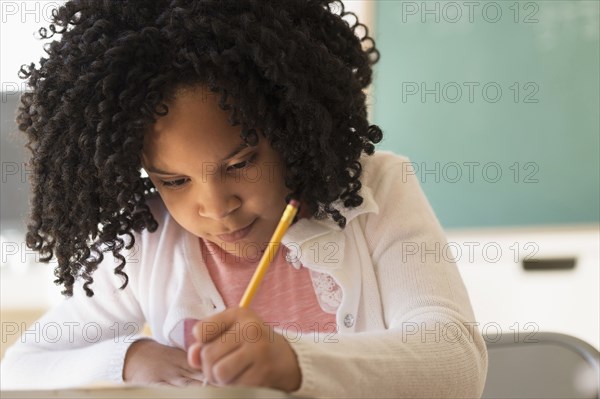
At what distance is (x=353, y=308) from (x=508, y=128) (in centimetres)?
101

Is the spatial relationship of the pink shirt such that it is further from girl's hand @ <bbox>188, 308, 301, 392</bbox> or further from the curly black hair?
girl's hand @ <bbox>188, 308, 301, 392</bbox>

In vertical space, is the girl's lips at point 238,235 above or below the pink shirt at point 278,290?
above

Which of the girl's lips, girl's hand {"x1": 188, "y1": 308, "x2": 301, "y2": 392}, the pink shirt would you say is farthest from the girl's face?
girl's hand {"x1": 188, "y1": 308, "x2": 301, "y2": 392}

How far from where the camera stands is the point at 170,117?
69 centimetres

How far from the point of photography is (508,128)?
5.59 feet

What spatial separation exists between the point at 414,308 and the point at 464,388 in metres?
0.09

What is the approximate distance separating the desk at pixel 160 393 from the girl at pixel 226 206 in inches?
2.4

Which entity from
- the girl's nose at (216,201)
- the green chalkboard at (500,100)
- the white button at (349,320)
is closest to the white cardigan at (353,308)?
the white button at (349,320)

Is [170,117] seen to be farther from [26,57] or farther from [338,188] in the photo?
[26,57]

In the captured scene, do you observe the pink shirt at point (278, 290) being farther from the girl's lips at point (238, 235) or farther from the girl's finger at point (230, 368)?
the girl's finger at point (230, 368)

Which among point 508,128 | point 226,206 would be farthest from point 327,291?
point 508,128

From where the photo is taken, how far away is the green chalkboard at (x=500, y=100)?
1686 mm

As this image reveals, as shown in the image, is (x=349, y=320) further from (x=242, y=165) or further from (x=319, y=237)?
(x=242, y=165)

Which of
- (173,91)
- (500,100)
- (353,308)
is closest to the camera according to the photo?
(173,91)
